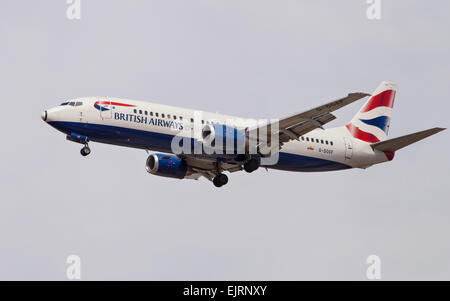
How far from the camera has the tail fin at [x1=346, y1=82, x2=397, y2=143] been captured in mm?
60438

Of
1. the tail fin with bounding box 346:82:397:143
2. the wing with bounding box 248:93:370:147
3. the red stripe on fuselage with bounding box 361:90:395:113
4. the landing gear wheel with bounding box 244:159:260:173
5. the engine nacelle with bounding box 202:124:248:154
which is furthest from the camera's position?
the red stripe on fuselage with bounding box 361:90:395:113

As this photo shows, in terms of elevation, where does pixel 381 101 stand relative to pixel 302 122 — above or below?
above

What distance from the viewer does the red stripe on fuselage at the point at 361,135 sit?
60.1 meters

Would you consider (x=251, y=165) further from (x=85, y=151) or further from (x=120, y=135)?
(x=85, y=151)

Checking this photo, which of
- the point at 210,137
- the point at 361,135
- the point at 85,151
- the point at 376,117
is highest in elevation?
the point at 376,117

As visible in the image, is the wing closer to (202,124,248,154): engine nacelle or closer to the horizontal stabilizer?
(202,124,248,154): engine nacelle

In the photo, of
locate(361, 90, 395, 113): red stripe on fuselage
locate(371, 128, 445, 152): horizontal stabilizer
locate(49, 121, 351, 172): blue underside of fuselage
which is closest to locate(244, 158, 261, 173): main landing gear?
locate(49, 121, 351, 172): blue underside of fuselage

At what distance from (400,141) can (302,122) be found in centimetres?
780

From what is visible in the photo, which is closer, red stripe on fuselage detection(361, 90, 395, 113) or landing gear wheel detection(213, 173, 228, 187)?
landing gear wheel detection(213, 173, 228, 187)

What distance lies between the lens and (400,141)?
56.7 metres

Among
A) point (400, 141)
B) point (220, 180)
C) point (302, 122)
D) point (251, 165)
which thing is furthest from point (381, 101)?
point (220, 180)

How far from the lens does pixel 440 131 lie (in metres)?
50.4

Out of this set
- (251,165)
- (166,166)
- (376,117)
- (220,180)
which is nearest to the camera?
(251,165)

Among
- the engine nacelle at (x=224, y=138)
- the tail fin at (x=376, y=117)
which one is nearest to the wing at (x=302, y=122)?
the engine nacelle at (x=224, y=138)
